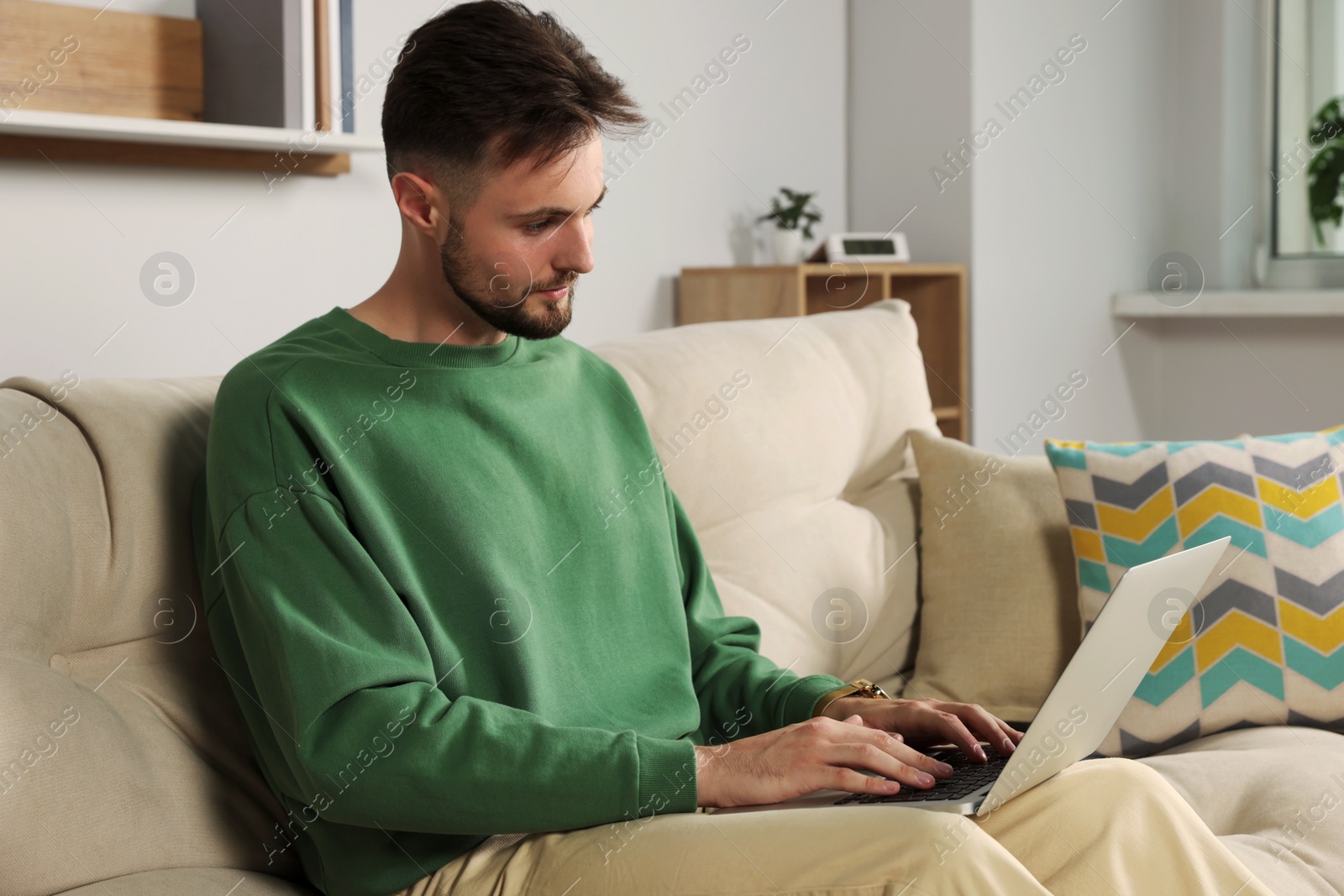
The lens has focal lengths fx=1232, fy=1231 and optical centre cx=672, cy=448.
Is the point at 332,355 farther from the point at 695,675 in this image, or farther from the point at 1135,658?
the point at 1135,658

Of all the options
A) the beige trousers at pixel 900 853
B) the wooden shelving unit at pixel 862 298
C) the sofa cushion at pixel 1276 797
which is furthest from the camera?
the wooden shelving unit at pixel 862 298

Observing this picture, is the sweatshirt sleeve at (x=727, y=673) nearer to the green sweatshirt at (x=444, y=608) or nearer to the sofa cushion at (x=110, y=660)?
the green sweatshirt at (x=444, y=608)

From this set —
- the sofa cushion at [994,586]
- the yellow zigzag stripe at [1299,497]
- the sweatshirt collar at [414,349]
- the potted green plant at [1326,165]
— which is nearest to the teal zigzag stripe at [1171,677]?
the sofa cushion at [994,586]

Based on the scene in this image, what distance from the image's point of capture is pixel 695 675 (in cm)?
139

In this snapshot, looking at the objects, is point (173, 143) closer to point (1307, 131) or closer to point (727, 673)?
point (727, 673)

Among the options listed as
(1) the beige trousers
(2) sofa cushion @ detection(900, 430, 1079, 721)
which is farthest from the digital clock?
(1) the beige trousers

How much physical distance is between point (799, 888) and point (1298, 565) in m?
1.02

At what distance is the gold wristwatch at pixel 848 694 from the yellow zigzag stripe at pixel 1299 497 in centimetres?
70

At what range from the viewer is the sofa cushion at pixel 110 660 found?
989mm

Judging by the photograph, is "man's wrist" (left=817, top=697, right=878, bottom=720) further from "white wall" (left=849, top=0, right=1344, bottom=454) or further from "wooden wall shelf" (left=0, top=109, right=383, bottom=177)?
"white wall" (left=849, top=0, right=1344, bottom=454)

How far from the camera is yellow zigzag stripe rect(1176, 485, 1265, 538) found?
1631 mm

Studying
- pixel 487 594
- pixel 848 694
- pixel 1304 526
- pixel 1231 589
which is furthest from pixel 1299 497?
pixel 487 594

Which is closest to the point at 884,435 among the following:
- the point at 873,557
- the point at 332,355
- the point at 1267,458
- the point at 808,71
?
the point at 873,557

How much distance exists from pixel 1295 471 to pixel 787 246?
51.9 inches
